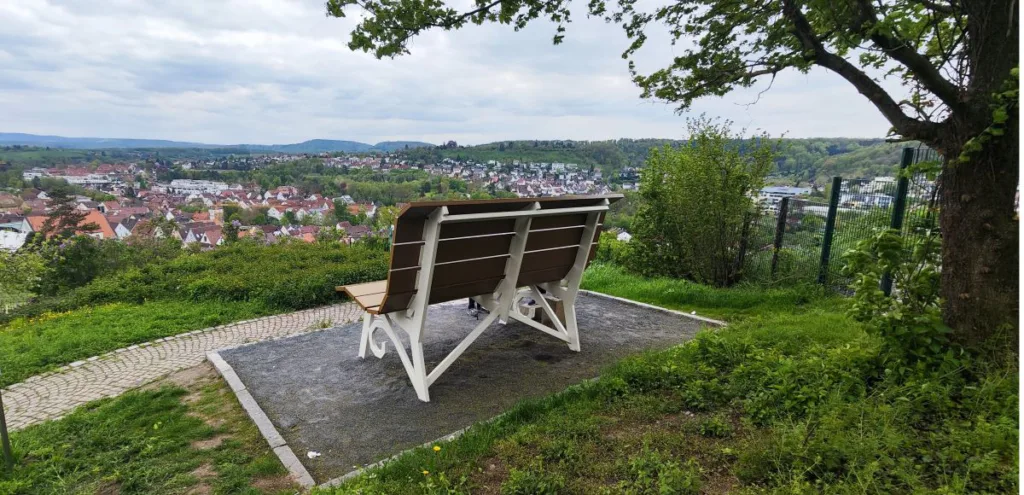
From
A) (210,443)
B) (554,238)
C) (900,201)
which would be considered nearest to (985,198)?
(554,238)

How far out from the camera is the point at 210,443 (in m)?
3.12

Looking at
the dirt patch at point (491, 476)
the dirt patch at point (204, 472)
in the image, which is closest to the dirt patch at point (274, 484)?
the dirt patch at point (204, 472)

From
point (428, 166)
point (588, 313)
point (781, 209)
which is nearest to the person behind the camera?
point (588, 313)

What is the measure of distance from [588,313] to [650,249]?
111 inches

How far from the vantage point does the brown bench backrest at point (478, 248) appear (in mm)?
3186

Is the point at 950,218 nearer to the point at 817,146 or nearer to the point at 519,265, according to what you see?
the point at 519,265

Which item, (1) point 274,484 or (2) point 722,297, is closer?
(1) point 274,484

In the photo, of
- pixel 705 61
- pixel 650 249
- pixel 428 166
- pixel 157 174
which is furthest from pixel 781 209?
pixel 157 174

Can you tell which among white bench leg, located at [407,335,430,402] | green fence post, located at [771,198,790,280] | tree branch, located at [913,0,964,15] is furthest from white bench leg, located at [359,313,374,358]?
green fence post, located at [771,198,790,280]

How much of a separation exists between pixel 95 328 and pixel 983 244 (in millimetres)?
8555

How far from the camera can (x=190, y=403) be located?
12.4 feet

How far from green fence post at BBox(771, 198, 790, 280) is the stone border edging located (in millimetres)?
6564

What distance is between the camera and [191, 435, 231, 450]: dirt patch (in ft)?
10.1

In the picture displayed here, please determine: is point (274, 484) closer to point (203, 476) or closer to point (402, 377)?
point (203, 476)
